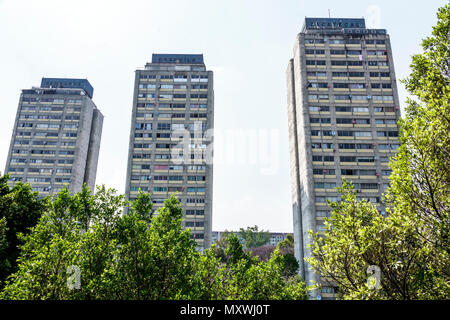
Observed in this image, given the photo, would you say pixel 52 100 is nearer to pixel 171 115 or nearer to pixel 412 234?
pixel 171 115

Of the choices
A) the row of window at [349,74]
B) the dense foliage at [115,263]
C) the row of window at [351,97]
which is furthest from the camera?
the row of window at [349,74]

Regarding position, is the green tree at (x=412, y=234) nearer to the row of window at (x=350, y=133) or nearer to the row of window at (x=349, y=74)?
the row of window at (x=350, y=133)

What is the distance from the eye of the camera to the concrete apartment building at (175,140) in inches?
2527

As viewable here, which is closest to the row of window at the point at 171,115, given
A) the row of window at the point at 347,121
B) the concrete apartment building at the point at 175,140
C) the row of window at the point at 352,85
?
the concrete apartment building at the point at 175,140

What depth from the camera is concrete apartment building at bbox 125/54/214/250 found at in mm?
64188

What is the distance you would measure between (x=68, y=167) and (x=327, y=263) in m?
82.1

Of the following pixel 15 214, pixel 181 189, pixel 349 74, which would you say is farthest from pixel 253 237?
pixel 15 214

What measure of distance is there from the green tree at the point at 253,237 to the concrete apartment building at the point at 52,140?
56739 mm

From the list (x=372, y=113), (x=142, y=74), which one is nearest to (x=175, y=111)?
(x=142, y=74)

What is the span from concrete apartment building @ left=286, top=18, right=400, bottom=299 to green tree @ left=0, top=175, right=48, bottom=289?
4290 centimetres

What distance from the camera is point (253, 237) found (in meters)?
113

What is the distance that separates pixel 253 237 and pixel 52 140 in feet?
244

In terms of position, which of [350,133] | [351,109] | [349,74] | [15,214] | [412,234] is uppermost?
[349,74]

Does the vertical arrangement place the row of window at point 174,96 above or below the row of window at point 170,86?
below
